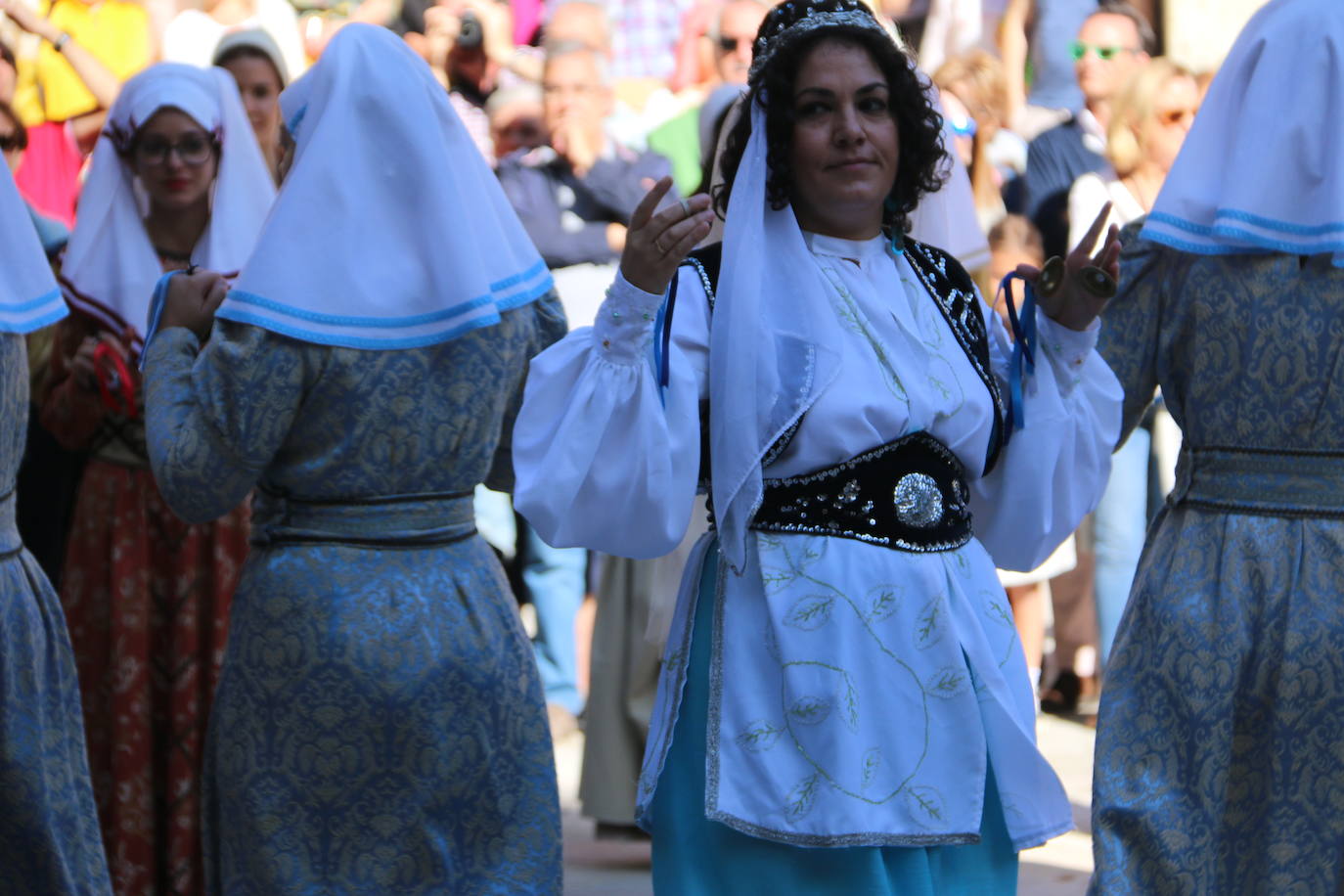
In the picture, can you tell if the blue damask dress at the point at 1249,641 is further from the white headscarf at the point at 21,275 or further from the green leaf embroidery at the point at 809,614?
the white headscarf at the point at 21,275

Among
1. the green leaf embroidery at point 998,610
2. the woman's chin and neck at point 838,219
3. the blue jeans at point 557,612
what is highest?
the woman's chin and neck at point 838,219

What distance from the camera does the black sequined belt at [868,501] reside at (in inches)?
124

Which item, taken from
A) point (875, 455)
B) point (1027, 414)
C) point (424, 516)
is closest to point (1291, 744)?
point (1027, 414)

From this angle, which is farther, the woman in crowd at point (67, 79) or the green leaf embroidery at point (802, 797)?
the woman in crowd at point (67, 79)

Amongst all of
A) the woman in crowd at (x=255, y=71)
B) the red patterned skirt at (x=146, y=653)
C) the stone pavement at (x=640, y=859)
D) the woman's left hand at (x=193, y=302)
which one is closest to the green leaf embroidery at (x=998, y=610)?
the woman's left hand at (x=193, y=302)

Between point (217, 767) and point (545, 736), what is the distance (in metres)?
0.61

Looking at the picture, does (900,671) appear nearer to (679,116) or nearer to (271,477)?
(271,477)

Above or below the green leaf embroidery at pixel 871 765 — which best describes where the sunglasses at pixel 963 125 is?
above

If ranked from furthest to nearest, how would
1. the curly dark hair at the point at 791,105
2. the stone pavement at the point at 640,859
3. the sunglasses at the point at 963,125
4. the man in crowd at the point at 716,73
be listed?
the man in crowd at the point at 716,73
the sunglasses at the point at 963,125
the stone pavement at the point at 640,859
the curly dark hair at the point at 791,105

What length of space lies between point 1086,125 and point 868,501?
17.0 feet

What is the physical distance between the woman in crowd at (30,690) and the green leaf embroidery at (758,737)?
1.51 m

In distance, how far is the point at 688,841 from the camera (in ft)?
10.3

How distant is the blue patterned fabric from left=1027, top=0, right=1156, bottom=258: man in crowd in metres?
4.57

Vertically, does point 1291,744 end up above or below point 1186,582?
below
